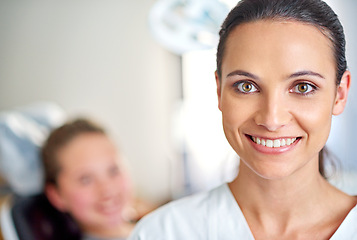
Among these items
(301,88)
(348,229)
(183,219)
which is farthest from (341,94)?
(183,219)

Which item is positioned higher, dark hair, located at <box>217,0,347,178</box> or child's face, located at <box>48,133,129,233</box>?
dark hair, located at <box>217,0,347,178</box>

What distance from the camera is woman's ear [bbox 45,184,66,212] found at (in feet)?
4.69

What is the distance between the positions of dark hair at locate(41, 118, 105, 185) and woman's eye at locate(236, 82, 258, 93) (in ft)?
3.01

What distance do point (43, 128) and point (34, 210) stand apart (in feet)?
1.26

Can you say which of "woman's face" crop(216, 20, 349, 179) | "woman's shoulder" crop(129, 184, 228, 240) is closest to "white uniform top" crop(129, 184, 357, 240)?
"woman's shoulder" crop(129, 184, 228, 240)

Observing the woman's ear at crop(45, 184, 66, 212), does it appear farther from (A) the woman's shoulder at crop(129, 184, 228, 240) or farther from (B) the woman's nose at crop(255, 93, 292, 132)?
(B) the woman's nose at crop(255, 93, 292, 132)

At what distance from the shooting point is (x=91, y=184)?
1395 mm

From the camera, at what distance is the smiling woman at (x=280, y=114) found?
0.59 metres

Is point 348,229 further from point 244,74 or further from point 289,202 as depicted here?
point 244,74

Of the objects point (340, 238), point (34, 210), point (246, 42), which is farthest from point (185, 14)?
point (34, 210)

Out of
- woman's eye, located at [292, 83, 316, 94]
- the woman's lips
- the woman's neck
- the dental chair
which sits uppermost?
woman's eye, located at [292, 83, 316, 94]

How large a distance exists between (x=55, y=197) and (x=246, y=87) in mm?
1010

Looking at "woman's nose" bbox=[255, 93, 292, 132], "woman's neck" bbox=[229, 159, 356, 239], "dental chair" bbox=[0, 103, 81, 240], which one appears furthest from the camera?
"dental chair" bbox=[0, 103, 81, 240]

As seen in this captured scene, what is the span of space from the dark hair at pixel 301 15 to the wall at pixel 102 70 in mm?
2090
